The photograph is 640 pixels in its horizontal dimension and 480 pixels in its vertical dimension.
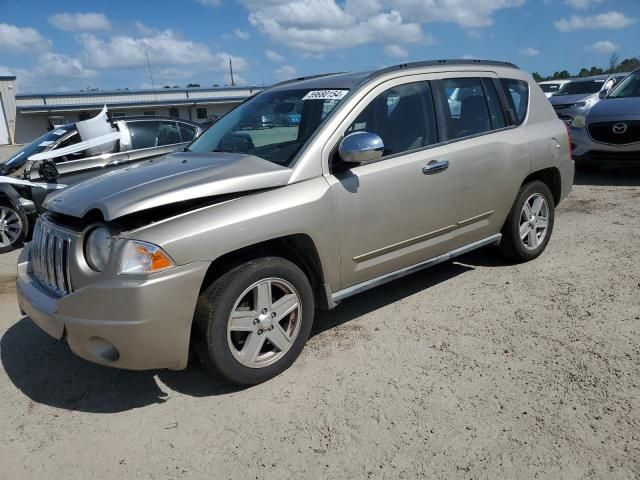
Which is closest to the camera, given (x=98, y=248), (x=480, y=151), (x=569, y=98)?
(x=98, y=248)

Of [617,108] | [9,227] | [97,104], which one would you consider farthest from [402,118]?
[97,104]

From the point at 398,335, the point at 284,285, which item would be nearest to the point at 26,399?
the point at 284,285

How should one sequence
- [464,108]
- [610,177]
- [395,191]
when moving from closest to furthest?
[395,191] < [464,108] < [610,177]

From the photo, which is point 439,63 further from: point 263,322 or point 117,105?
point 117,105

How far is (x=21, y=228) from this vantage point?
698cm

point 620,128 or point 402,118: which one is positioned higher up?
point 402,118

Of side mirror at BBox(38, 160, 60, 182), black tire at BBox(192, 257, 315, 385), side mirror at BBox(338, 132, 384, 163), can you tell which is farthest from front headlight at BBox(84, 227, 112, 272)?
side mirror at BBox(38, 160, 60, 182)

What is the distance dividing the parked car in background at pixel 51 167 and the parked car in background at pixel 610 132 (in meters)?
6.62

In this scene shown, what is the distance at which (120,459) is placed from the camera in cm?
265

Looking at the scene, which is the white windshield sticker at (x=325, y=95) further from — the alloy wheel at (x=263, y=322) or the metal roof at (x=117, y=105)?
the metal roof at (x=117, y=105)

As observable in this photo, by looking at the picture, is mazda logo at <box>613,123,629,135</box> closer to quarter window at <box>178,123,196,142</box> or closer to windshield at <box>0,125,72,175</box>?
quarter window at <box>178,123,196,142</box>

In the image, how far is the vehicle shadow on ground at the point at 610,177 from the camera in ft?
28.8

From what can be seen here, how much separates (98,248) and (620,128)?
8.26 meters

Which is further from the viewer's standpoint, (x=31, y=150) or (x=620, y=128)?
(x=620, y=128)
